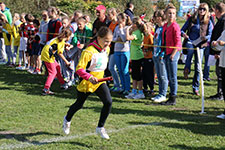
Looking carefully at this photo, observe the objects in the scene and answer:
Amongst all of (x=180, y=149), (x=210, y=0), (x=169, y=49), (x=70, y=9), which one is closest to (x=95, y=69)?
(x=180, y=149)

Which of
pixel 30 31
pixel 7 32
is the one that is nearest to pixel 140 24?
pixel 30 31

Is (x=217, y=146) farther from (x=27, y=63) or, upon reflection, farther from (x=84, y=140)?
(x=27, y=63)

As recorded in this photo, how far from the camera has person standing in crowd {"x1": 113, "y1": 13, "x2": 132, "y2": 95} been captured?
8078mm

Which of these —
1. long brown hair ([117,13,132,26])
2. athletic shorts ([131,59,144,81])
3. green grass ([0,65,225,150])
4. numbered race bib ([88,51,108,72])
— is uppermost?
long brown hair ([117,13,132,26])

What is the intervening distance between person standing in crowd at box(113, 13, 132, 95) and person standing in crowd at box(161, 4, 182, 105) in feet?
3.62

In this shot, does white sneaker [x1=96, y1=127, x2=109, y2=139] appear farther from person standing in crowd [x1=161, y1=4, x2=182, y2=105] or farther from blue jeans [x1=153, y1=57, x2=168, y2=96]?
blue jeans [x1=153, y1=57, x2=168, y2=96]

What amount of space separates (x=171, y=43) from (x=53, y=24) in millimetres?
4375

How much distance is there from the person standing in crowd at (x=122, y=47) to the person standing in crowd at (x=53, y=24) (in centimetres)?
252

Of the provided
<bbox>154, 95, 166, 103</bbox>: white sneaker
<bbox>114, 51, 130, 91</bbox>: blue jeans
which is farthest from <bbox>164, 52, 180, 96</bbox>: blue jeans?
<bbox>114, 51, 130, 91</bbox>: blue jeans

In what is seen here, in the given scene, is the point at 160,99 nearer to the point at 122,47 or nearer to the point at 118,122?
the point at 122,47

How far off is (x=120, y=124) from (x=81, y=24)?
12.9ft

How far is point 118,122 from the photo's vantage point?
6090mm

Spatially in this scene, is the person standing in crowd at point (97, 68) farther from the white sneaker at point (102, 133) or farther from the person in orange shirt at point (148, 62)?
the person in orange shirt at point (148, 62)

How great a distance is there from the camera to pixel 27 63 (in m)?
13.0
